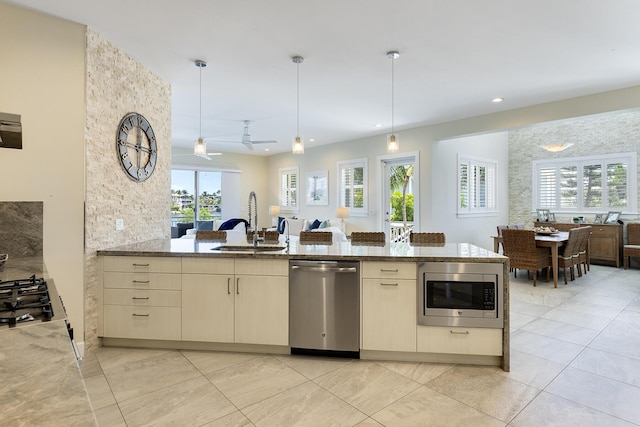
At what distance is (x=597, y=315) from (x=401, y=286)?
112 inches

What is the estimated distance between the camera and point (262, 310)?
Answer: 2934 millimetres

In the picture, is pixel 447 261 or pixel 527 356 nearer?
pixel 447 261

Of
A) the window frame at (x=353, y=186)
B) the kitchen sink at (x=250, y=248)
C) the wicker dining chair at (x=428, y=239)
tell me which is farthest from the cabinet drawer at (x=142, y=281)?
the window frame at (x=353, y=186)

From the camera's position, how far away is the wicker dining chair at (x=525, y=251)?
5.28 meters

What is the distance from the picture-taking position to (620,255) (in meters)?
6.82

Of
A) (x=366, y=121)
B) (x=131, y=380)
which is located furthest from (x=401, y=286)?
(x=366, y=121)

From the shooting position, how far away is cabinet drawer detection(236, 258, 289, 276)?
2912 millimetres

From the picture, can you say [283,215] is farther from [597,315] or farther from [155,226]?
[597,315]

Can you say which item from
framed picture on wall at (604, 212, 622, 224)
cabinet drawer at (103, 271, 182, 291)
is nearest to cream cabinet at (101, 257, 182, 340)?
cabinet drawer at (103, 271, 182, 291)

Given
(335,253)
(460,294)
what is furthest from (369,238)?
(460,294)

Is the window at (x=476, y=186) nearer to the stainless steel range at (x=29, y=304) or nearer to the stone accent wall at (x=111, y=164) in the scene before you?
the stone accent wall at (x=111, y=164)

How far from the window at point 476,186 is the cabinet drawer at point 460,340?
4953 mm

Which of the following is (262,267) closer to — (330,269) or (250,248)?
(250,248)

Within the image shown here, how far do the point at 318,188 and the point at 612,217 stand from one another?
6.37m
